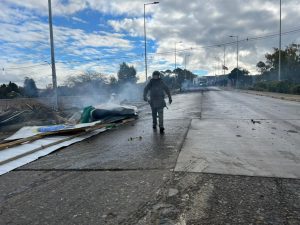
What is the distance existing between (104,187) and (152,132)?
15.8 feet

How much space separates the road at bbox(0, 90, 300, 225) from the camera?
10.6 ft

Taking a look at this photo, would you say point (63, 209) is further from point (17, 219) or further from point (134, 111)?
point (134, 111)

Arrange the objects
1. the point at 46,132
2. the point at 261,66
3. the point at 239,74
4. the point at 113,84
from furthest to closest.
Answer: the point at 239,74 → the point at 261,66 → the point at 113,84 → the point at 46,132

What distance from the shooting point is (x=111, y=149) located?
6.62 metres

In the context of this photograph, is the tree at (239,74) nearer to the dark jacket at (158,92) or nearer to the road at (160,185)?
the dark jacket at (158,92)

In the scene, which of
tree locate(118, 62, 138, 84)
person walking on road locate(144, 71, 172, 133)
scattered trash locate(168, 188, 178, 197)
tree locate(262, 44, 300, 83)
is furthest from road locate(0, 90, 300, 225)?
tree locate(118, 62, 138, 84)

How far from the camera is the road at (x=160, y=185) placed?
3.25 meters

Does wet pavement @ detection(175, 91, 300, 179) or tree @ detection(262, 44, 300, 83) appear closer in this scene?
wet pavement @ detection(175, 91, 300, 179)

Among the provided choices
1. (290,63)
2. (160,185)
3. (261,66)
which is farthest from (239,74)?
(160,185)

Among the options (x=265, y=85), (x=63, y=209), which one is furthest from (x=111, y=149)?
(x=265, y=85)

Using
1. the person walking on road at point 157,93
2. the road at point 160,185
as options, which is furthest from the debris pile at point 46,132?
the person walking on road at point 157,93

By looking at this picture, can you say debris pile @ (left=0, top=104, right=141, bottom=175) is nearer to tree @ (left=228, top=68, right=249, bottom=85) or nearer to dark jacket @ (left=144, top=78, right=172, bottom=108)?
dark jacket @ (left=144, top=78, right=172, bottom=108)

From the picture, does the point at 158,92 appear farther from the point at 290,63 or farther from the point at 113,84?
the point at 290,63

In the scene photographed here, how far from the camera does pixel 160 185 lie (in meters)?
4.05
